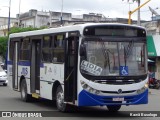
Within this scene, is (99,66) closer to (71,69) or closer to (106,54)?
(106,54)

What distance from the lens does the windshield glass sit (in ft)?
45.3

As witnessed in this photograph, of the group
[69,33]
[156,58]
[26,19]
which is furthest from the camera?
[26,19]

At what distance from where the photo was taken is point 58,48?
51.2 feet

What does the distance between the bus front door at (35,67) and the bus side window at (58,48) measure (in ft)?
6.70

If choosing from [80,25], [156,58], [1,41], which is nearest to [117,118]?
[80,25]

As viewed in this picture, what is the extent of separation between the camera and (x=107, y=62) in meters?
13.9

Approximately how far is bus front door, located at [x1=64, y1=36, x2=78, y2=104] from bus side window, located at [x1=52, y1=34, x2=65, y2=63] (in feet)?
1.44

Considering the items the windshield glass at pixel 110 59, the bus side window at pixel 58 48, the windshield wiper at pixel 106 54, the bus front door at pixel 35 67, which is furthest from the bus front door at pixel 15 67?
the windshield wiper at pixel 106 54

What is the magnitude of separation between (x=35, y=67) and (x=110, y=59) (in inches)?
204

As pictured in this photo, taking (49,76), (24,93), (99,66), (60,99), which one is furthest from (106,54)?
(24,93)

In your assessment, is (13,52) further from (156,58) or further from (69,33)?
(156,58)

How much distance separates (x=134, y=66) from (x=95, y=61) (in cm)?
132

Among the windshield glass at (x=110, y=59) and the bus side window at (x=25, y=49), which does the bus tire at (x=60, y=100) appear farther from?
the bus side window at (x=25, y=49)

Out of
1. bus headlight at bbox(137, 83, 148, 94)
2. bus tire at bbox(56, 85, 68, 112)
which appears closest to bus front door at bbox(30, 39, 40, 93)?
bus tire at bbox(56, 85, 68, 112)
